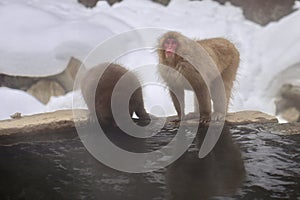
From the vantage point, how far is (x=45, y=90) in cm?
604

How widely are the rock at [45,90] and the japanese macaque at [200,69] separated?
2.56 metres

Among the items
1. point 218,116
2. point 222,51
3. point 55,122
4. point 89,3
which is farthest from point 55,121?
point 89,3

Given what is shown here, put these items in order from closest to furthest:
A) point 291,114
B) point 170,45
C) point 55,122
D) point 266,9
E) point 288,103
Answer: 1. point 170,45
2. point 55,122
3. point 291,114
4. point 288,103
5. point 266,9

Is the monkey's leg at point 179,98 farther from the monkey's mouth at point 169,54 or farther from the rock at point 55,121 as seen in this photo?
the monkey's mouth at point 169,54

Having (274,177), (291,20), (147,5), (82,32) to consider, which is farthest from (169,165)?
(147,5)

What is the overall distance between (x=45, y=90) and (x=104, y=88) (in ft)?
8.51

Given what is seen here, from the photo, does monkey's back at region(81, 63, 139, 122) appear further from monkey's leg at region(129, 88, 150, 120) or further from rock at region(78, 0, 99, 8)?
rock at region(78, 0, 99, 8)

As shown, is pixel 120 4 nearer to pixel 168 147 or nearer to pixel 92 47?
pixel 92 47

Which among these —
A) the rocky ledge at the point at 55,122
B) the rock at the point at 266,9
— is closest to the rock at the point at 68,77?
the rocky ledge at the point at 55,122

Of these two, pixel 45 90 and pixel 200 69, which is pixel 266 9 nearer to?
pixel 45 90

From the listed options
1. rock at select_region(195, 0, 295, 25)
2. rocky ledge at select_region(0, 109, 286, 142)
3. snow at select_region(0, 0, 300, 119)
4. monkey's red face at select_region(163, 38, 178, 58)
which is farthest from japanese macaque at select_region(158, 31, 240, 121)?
rock at select_region(195, 0, 295, 25)

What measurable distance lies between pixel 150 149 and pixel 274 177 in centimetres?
90

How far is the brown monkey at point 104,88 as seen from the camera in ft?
11.9

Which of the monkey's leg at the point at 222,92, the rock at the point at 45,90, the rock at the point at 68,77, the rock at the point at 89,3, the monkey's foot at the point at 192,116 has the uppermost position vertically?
the rock at the point at 89,3
